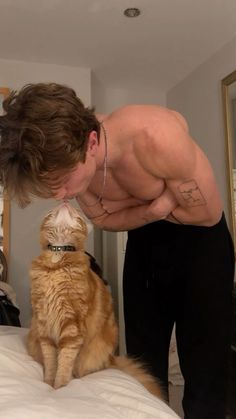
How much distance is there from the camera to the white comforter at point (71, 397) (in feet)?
2.52

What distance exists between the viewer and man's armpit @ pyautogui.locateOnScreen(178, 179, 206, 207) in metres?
1.12

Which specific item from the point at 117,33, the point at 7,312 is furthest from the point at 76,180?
the point at 117,33

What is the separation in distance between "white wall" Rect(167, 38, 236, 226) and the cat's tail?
1712mm

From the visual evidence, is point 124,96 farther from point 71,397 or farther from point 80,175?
point 71,397

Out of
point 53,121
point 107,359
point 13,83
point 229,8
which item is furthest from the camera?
point 13,83

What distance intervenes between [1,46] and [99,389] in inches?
96.8

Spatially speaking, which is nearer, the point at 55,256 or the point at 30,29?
the point at 55,256

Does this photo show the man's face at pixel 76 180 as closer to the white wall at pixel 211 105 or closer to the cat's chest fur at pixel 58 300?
the cat's chest fur at pixel 58 300

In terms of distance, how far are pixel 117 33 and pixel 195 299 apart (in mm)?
1963

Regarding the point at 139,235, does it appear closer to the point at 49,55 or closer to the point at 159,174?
the point at 159,174

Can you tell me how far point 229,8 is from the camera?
2.39 m

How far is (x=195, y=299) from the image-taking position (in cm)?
121

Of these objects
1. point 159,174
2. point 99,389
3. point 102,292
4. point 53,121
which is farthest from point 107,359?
point 53,121

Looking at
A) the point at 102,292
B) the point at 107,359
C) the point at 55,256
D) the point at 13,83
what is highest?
the point at 13,83
